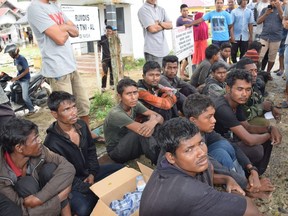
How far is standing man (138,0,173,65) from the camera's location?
4.58 metres

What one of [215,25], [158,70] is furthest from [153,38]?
[215,25]

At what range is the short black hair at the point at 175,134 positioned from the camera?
170 cm

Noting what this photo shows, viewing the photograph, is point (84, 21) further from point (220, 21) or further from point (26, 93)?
point (220, 21)

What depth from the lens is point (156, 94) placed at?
3.83 m

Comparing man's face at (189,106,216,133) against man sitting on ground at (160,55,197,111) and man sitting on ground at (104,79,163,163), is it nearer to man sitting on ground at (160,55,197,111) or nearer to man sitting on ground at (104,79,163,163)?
man sitting on ground at (104,79,163,163)

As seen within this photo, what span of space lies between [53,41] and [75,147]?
1.33 metres

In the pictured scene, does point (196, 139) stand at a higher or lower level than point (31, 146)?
higher

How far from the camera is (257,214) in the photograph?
1.51 metres

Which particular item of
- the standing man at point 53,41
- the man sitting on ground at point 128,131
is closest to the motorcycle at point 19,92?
the standing man at point 53,41

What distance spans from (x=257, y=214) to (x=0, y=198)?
1654mm

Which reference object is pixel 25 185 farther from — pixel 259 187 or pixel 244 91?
pixel 244 91

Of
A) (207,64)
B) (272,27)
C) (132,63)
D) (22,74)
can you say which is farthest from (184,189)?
(132,63)

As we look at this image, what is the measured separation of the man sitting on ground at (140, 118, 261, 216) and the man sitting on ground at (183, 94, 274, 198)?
73 centimetres

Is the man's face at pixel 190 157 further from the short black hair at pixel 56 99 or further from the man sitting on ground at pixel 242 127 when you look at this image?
the short black hair at pixel 56 99
